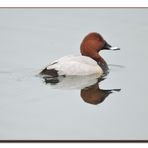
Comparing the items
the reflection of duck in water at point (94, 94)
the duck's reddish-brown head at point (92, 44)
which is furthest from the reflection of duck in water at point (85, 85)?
the duck's reddish-brown head at point (92, 44)

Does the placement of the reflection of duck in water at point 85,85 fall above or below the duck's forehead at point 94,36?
below

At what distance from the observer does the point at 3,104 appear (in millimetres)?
7734

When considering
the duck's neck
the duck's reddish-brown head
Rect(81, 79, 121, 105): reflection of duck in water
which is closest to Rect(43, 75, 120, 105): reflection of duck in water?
Rect(81, 79, 121, 105): reflection of duck in water

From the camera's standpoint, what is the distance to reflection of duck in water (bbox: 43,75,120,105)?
26.2 ft

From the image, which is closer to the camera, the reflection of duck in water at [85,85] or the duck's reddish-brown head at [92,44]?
the reflection of duck in water at [85,85]

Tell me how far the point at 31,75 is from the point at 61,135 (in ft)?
5.57

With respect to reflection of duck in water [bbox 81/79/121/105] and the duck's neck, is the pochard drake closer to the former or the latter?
the duck's neck

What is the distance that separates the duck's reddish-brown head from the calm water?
20 cm

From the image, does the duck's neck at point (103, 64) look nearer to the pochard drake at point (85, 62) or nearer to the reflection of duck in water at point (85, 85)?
the pochard drake at point (85, 62)

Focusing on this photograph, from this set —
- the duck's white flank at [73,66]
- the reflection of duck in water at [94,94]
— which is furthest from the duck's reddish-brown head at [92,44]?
the reflection of duck in water at [94,94]

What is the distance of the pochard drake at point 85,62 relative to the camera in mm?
8539

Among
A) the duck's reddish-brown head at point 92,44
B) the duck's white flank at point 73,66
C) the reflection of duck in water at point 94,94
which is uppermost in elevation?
the duck's reddish-brown head at point 92,44

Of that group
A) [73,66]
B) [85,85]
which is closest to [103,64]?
[73,66]
